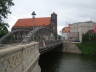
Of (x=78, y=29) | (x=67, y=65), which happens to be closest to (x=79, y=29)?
(x=78, y=29)

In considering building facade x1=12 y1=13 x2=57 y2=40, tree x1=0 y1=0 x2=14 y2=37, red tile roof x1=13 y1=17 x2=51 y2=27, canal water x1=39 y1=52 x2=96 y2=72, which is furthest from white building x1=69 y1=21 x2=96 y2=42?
tree x1=0 y1=0 x2=14 y2=37

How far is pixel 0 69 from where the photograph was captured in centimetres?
538

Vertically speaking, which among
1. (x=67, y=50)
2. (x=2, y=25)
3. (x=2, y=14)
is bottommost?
(x=67, y=50)

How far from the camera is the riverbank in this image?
186 ft

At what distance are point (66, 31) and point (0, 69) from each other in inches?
4149

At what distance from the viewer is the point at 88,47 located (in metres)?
59.4

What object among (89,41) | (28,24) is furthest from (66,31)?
(89,41)

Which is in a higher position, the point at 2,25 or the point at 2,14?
the point at 2,14

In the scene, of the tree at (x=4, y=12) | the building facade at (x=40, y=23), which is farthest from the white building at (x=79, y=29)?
the tree at (x=4, y=12)

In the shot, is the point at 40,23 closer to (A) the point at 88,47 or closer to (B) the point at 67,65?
(A) the point at 88,47

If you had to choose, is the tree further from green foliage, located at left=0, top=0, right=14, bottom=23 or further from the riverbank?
the riverbank

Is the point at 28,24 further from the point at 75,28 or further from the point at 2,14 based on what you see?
the point at 2,14

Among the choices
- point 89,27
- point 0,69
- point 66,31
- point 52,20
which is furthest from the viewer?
point 66,31

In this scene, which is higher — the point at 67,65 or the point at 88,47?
the point at 88,47
